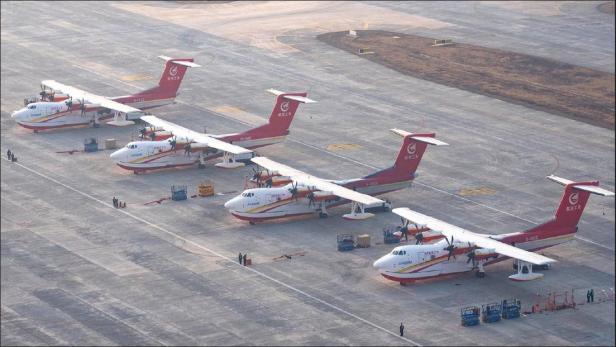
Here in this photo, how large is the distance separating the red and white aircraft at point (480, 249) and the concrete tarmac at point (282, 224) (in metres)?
1.36

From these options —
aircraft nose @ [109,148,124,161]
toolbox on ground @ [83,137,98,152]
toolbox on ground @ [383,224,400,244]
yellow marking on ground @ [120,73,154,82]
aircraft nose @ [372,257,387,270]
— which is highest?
aircraft nose @ [372,257,387,270]

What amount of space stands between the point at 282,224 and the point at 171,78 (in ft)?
142

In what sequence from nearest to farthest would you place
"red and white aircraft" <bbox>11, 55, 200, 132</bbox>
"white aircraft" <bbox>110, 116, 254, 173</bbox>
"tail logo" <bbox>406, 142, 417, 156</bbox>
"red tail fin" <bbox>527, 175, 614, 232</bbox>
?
1. "red tail fin" <bbox>527, 175, 614, 232</bbox>
2. "tail logo" <bbox>406, 142, 417, 156</bbox>
3. "white aircraft" <bbox>110, 116, 254, 173</bbox>
4. "red and white aircraft" <bbox>11, 55, 200, 132</bbox>

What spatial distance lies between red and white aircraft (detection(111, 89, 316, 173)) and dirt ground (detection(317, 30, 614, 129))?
3845 cm

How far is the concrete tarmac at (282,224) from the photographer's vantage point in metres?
103

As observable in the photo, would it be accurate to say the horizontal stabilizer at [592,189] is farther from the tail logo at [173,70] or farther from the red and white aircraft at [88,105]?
the tail logo at [173,70]

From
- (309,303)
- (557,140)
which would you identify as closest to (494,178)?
(557,140)

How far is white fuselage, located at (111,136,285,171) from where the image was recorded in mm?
139875

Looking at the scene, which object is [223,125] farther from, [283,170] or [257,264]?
[257,264]

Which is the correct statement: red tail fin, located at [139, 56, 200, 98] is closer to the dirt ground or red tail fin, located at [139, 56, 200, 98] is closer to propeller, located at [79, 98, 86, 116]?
propeller, located at [79, 98, 86, 116]

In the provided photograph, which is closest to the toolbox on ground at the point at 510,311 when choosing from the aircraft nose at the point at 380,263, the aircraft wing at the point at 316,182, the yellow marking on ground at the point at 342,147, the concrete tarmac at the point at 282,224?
the concrete tarmac at the point at 282,224

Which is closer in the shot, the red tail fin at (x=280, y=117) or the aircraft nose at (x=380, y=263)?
the aircraft nose at (x=380, y=263)

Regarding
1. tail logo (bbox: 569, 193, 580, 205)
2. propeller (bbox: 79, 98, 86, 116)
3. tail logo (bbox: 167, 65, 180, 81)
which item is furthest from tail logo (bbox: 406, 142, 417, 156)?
propeller (bbox: 79, 98, 86, 116)

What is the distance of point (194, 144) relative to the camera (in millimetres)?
141625
